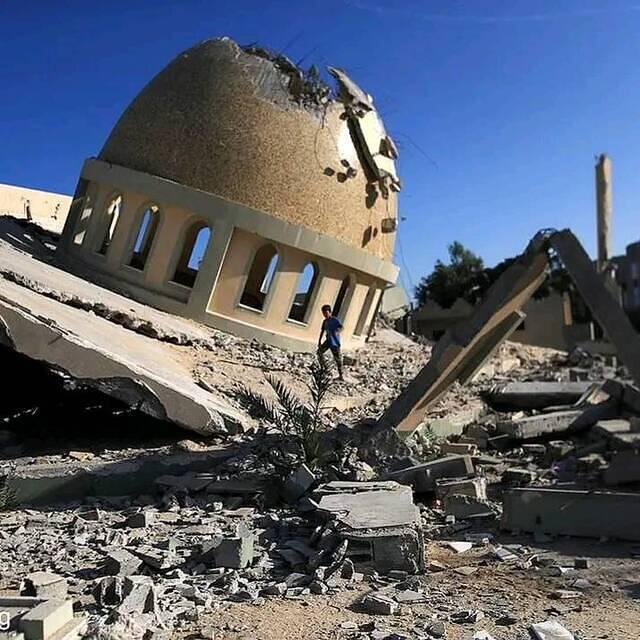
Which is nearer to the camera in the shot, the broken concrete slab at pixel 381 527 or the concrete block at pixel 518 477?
the broken concrete slab at pixel 381 527

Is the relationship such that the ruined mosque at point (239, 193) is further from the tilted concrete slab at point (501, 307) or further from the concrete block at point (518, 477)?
the concrete block at point (518, 477)

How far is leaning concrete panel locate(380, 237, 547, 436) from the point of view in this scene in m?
8.00

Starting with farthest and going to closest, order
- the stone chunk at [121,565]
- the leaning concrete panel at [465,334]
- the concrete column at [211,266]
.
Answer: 1. the concrete column at [211,266]
2. the leaning concrete panel at [465,334]
3. the stone chunk at [121,565]

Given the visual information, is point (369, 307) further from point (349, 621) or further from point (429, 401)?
point (349, 621)

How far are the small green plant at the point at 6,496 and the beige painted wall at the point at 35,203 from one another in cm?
1481

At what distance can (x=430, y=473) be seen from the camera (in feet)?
23.1

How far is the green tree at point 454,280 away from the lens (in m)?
42.6

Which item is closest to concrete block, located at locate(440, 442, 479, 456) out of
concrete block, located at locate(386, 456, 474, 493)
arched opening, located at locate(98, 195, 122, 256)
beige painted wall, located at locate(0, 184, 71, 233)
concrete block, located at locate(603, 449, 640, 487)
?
concrete block, located at locate(386, 456, 474, 493)

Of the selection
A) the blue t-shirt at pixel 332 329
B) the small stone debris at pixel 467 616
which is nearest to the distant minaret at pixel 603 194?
the blue t-shirt at pixel 332 329

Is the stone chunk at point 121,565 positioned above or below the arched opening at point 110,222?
below

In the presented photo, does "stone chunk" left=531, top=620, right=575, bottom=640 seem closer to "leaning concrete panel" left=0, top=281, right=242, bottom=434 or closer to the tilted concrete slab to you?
the tilted concrete slab

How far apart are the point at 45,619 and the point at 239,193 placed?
9.95 m

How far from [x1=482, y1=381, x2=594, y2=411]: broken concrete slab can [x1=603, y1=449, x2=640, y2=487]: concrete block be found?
210 inches

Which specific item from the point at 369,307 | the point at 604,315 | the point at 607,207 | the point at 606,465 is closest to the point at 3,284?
the point at 604,315
